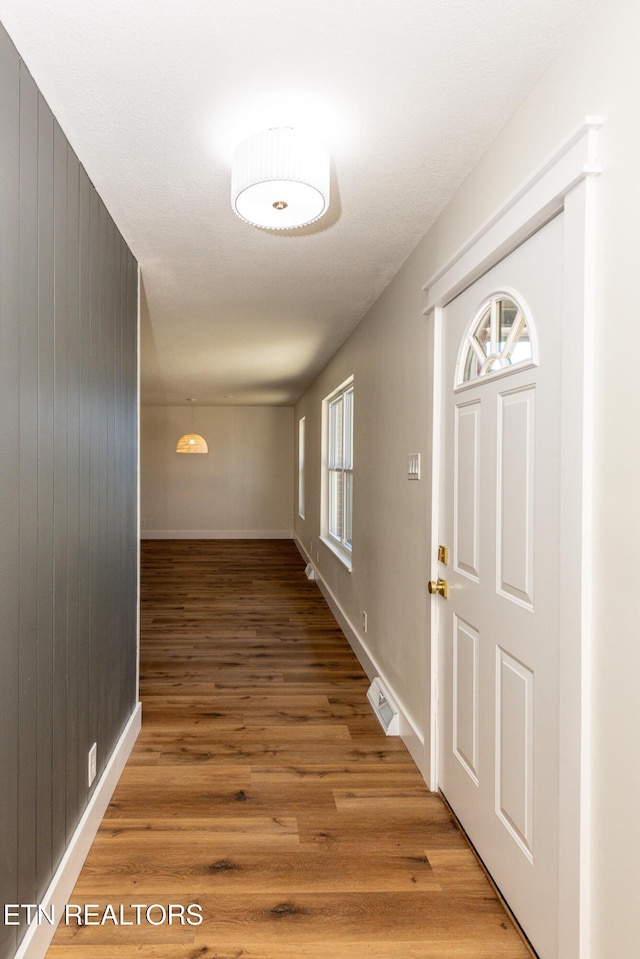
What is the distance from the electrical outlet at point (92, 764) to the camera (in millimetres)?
2137

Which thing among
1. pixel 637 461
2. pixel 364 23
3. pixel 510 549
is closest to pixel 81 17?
pixel 364 23

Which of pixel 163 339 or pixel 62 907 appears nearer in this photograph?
pixel 62 907

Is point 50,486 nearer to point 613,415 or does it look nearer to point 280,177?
point 280,177

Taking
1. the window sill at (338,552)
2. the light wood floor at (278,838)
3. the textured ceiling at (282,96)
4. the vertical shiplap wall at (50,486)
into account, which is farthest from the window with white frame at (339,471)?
the vertical shiplap wall at (50,486)

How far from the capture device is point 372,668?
12.5ft

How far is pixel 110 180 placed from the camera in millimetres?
2158

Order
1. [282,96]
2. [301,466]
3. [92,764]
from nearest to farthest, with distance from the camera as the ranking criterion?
[282,96]
[92,764]
[301,466]

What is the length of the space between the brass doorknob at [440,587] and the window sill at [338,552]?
7.85 feet

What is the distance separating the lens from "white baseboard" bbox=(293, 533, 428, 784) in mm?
2748

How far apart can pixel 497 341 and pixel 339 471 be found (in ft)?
13.5

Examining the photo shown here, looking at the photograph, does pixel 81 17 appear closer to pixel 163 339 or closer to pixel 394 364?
pixel 394 364

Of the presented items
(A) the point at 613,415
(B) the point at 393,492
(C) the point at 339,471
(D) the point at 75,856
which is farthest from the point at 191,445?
(A) the point at 613,415

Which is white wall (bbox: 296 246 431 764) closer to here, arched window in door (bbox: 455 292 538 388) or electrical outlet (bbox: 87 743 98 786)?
arched window in door (bbox: 455 292 538 388)

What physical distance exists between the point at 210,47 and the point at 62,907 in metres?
2.41
